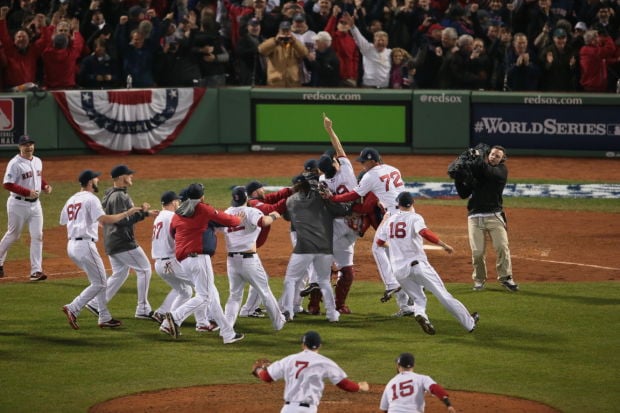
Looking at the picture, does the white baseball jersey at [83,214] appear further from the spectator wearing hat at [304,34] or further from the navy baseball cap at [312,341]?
the spectator wearing hat at [304,34]

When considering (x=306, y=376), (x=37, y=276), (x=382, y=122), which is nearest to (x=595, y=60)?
(x=382, y=122)

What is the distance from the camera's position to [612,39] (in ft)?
88.5

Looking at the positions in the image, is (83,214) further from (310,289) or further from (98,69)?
(98,69)

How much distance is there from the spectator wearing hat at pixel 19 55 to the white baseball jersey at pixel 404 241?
1409 centimetres

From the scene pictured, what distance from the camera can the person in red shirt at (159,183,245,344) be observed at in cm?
1420

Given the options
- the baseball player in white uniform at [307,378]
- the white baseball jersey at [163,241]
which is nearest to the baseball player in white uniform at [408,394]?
the baseball player in white uniform at [307,378]

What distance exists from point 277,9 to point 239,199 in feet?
47.3

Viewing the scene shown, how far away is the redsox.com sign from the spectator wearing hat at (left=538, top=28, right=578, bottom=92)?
11368mm

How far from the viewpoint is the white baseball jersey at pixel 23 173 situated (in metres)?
17.6

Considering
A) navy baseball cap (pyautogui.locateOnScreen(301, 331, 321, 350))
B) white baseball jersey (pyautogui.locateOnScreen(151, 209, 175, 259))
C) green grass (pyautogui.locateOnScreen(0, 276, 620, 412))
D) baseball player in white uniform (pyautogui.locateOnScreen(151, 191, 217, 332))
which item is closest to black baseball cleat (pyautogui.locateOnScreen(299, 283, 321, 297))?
green grass (pyautogui.locateOnScreen(0, 276, 620, 412))

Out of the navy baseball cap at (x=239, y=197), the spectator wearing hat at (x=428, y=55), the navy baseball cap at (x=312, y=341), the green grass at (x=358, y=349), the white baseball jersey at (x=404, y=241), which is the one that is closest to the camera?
the navy baseball cap at (x=312, y=341)

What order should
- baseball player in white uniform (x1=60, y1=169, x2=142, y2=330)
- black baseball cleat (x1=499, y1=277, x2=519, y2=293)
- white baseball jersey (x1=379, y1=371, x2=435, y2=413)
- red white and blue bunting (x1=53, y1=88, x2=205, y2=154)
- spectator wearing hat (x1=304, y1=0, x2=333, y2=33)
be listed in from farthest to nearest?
spectator wearing hat (x1=304, y1=0, x2=333, y2=33)
red white and blue bunting (x1=53, y1=88, x2=205, y2=154)
black baseball cleat (x1=499, y1=277, x2=519, y2=293)
baseball player in white uniform (x1=60, y1=169, x2=142, y2=330)
white baseball jersey (x1=379, y1=371, x2=435, y2=413)

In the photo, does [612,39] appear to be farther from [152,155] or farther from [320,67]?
[152,155]

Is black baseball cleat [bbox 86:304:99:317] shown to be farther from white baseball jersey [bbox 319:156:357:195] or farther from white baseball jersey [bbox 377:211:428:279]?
white baseball jersey [bbox 377:211:428:279]
